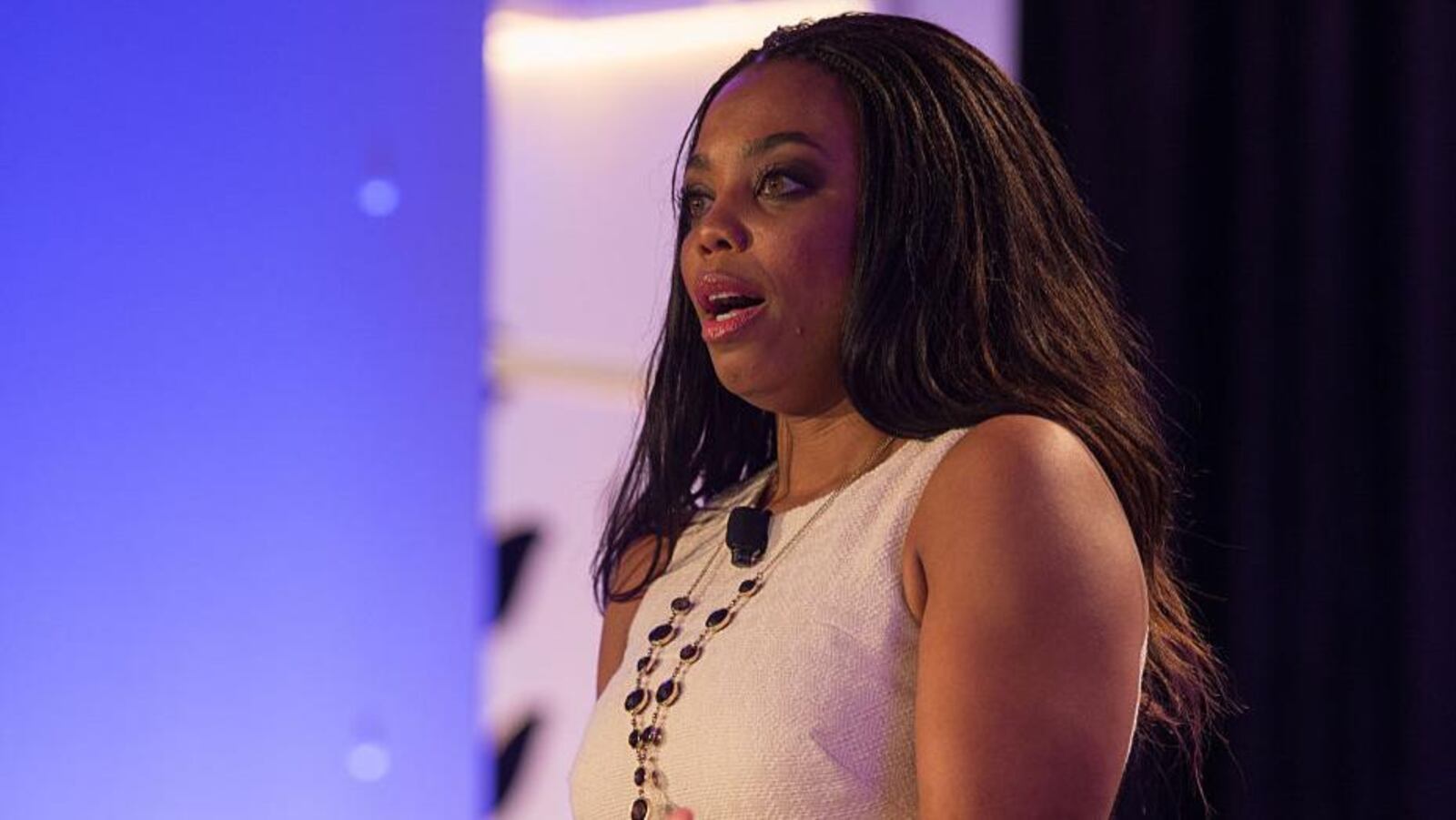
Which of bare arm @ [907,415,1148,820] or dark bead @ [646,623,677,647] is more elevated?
bare arm @ [907,415,1148,820]

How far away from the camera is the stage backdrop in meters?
2.60

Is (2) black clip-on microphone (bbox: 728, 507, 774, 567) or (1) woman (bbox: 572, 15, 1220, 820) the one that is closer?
(1) woman (bbox: 572, 15, 1220, 820)

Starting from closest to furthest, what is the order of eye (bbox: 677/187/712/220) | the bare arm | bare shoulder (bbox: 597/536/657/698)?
1. the bare arm
2. eye (bbox: 677/187/712/220)
3. bare shoulder (bbox: 597/536/657/698)

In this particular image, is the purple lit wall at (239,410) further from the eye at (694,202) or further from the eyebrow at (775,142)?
the eyebrow at (775,142)

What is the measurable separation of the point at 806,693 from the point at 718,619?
0.53 ft

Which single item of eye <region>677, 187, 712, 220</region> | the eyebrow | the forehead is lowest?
eye <region>677, 187, 712, 220</region>

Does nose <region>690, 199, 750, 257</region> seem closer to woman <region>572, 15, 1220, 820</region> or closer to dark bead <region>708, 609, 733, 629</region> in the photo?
woman <region>572, 15, 1220, 820</region>

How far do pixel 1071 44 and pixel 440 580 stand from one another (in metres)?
1.17

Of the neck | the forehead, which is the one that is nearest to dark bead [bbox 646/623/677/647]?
the neck

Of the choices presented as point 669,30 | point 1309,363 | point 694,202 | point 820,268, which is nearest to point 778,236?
point 820,268

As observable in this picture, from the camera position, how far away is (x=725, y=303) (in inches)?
54.7

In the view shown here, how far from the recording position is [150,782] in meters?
2.21

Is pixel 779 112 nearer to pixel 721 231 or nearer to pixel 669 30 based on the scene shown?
pixel 721 231

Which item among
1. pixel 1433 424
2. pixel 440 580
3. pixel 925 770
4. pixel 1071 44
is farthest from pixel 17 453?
pixel 1433 424
